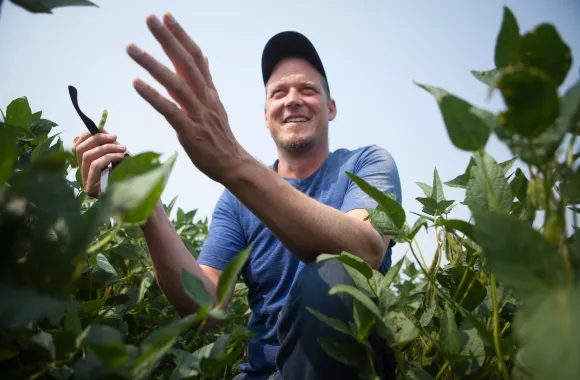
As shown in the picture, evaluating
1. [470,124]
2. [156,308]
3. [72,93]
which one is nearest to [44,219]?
[470,124]

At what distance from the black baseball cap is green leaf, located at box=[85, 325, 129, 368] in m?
1.96

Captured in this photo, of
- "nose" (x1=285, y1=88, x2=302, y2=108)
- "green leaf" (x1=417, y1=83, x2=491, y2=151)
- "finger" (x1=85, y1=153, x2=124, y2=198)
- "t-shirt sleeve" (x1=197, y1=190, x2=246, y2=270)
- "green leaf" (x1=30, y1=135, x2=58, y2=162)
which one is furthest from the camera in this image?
"nose" (x1=285, y1=88, x2=302, y2=108)

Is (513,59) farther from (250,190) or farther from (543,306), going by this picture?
(250,190)

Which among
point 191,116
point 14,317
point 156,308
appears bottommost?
point 156,308

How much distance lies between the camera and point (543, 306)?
274 millimetres

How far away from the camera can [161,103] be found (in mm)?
702

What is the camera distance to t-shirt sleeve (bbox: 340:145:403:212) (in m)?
1.21

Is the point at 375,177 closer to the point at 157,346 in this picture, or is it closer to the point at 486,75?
the point at 486,75

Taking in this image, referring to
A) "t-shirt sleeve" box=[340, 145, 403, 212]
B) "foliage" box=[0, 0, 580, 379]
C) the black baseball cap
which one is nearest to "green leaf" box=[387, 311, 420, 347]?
"foliage" box=[0, 0, 580, 379]

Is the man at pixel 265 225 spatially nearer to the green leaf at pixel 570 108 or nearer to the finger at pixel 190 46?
the finger at pixel 190 46

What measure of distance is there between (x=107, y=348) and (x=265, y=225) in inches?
21.9

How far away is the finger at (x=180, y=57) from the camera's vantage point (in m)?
0.74

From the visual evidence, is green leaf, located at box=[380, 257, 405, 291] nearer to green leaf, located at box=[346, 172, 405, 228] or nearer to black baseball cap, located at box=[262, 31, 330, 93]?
green leaf, located at box=[346, 172, 405, 228]

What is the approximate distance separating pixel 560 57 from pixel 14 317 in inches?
17.5
